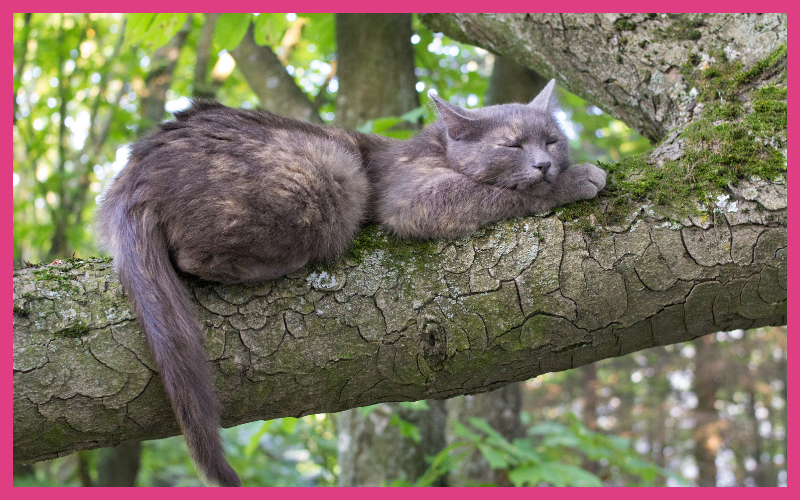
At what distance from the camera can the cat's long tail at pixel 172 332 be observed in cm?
203

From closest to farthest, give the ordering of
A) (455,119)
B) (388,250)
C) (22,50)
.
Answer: (388,250), (455,119), (22,50)

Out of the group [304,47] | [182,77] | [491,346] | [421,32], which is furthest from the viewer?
[182,77]

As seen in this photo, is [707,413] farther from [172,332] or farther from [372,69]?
[172,332]

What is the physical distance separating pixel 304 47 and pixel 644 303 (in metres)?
5.98

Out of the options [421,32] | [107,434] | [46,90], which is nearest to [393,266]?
[107,434]

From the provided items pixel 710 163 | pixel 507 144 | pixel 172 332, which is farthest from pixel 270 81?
pixel 710 163

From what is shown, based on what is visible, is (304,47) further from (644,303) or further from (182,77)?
(644,303)

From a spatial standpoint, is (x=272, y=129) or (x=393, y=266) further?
(x=272, y=129)

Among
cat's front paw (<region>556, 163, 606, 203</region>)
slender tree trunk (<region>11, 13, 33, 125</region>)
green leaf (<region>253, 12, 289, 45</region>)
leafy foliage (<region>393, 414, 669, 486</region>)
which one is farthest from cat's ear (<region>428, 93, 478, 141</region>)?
slender tree trunk (<region>11, 13, 33, 125</region>)

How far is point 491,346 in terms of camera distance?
7.63 feet

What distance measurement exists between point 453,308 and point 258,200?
95 centimetres

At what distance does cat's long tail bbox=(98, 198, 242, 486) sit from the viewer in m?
2.03

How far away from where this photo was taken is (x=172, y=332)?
2.09 meters

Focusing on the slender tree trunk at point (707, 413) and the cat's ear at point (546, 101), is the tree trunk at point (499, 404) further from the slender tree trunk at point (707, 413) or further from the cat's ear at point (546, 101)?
the slender tree trunk at point (707, 413)
